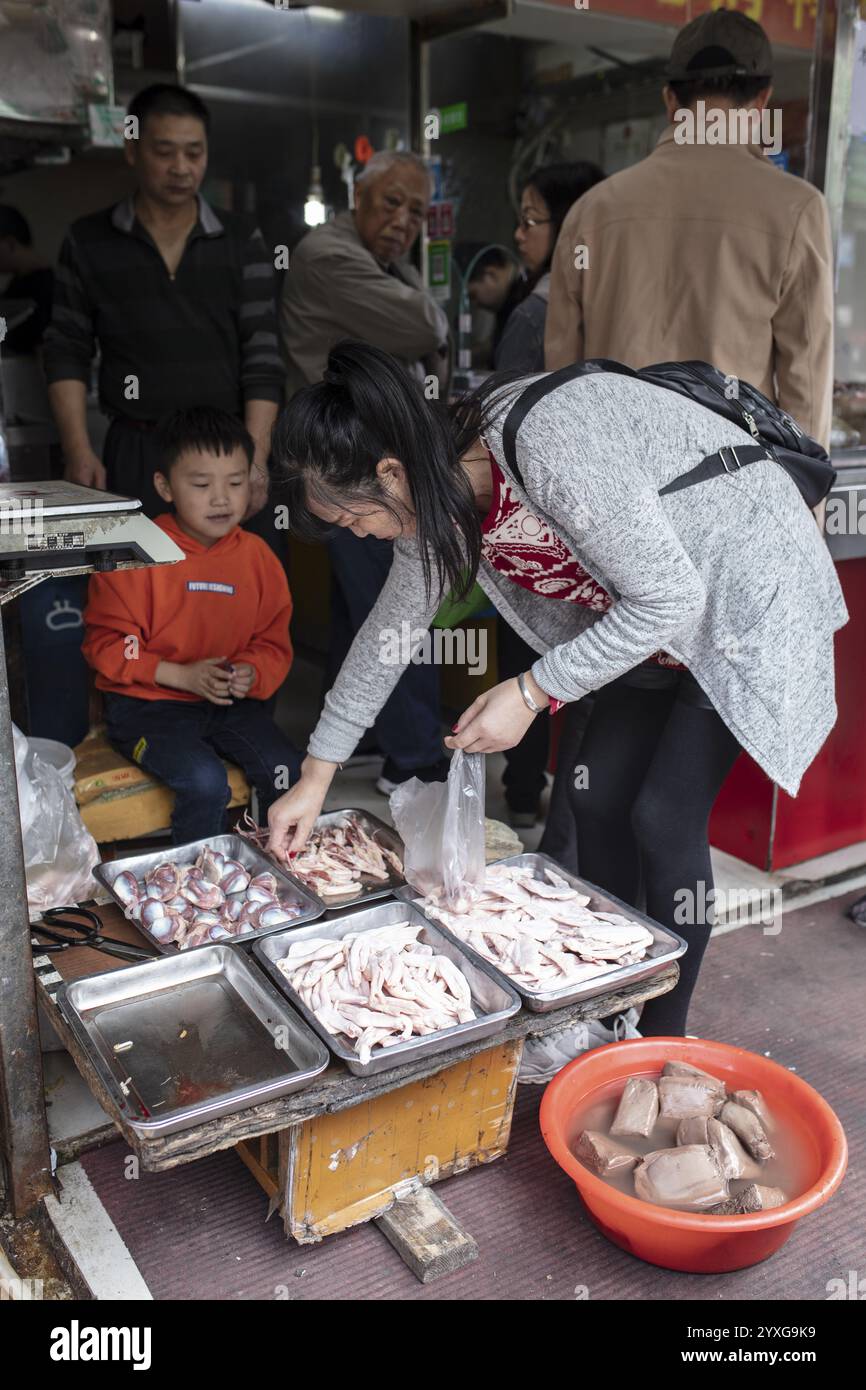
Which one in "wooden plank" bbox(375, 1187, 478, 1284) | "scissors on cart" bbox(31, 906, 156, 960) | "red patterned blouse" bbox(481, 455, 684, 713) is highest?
"red patterned blouse" bbox(481, 455, 684, 713)

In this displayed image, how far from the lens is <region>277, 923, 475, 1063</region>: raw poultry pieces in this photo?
1.97 metres

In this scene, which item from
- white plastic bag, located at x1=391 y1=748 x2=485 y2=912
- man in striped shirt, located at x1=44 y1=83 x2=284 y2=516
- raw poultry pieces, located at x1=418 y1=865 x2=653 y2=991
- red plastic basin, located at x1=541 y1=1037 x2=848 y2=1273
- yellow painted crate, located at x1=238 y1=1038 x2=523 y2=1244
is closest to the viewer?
red plastic basin, located at x1=541 y1=1037 x2=848 y2=1273

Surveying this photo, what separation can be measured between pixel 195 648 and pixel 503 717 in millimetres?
1425

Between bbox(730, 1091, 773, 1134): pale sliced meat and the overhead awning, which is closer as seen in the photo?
bbox(730, 1091, 773, 1134): pale sliced meat

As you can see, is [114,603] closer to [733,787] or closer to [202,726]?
[202,726]

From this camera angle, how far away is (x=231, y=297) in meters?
3.62

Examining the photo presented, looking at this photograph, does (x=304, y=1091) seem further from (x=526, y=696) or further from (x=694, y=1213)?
(x=526, y=696)

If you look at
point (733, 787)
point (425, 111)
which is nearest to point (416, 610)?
point (733, 787)

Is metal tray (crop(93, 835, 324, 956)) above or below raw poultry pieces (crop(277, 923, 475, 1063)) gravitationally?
above

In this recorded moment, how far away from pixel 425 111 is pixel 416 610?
4292mm

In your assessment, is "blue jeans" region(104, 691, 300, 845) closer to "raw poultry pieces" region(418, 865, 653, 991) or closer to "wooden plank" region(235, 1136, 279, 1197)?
"raw poultry pieces" region(418, 865, 653, 991)

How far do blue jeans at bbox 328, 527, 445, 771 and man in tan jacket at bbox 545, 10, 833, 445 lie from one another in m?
1.11

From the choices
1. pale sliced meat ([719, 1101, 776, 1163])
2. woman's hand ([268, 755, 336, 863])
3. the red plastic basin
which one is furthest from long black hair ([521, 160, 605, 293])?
pale sliced meat ([719, 1101, 776, 1163])

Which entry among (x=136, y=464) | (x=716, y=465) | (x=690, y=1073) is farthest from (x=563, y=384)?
(x=136, y=464)
